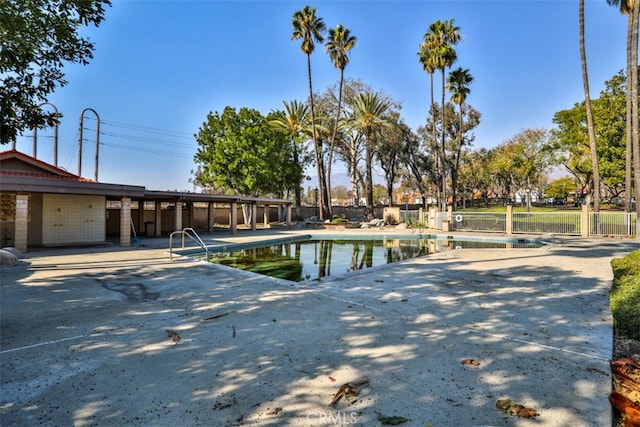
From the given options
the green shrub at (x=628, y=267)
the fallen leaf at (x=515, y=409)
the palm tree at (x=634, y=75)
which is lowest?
the fallen leaf at (x=515, y=409)

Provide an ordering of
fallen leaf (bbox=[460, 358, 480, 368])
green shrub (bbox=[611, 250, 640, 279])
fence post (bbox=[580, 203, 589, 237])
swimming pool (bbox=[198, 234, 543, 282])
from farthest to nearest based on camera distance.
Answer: fence post (bbox=[580, 203, 589, 237]) < swimming pool (bbox=[198, 234, 543, 282]) < green shrub (bbox=[611, 250, 640, 279]) < fallen leaf (bbox=[460, 358, 480, 368])

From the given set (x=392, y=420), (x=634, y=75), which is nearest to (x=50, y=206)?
(x=392, y=420)

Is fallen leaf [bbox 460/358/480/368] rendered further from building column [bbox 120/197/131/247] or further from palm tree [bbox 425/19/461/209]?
palm tree [bbox 425/19/461/209]

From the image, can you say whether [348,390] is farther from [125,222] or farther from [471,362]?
[125,222]

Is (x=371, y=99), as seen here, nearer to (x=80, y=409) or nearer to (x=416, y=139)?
(x=416, y=139)

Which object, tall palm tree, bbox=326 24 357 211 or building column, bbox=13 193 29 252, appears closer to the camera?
building column, bbox=13 193 29 252

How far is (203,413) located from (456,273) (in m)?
6.82

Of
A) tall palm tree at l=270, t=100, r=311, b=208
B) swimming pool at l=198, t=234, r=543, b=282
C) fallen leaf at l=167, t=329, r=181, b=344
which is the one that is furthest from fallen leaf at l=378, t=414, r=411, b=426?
tall palm tree at l=270, t=100, r=311, b=208

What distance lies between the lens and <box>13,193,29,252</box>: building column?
11.1 metres

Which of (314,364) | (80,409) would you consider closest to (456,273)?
(314,364)

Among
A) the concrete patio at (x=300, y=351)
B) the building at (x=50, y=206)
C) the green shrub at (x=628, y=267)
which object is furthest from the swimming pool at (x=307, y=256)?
the green shrub at (x=628, y=267)

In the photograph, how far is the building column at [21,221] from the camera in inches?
437

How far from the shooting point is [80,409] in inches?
97.4

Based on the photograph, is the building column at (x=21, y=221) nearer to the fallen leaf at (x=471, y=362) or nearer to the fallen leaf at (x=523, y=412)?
the fallen leaf at (x=471, y=362)
